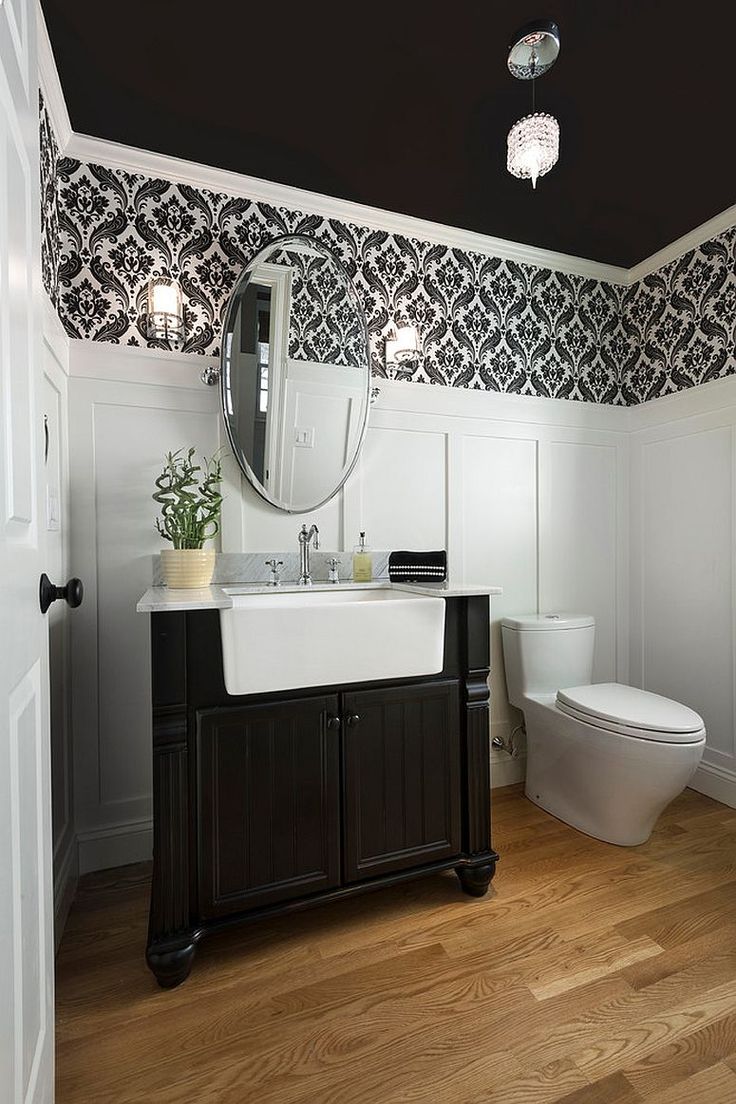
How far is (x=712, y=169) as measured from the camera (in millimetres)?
2053

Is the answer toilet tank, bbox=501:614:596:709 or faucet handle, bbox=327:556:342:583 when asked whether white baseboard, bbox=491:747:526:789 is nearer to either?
toilet tank, bbox=501:614:596:709

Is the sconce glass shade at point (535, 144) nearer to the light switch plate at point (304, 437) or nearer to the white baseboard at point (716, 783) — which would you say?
the light switch plate at point (304, 437)

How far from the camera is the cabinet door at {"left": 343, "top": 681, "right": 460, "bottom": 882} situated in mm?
1605

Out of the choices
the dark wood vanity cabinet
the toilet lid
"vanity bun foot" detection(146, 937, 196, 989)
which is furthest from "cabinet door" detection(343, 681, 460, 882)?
the toilet lid

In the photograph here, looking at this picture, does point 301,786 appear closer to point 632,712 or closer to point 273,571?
point 273,571

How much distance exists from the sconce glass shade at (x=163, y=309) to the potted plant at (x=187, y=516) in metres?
0.41

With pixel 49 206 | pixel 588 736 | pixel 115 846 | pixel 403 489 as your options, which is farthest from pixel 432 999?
pixel 49 206

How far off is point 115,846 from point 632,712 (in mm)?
1836

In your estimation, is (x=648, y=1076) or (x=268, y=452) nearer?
(x=648, y=1076)

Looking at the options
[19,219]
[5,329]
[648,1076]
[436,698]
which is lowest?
[648,1076]

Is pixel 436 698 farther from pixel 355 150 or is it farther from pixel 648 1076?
pixel 355 150

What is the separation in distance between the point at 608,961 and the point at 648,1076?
12.7 inches

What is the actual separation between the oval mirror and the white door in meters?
1.09

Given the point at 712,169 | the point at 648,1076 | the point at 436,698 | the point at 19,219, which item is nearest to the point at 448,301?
the point at 712,169
